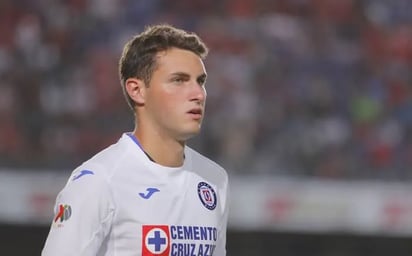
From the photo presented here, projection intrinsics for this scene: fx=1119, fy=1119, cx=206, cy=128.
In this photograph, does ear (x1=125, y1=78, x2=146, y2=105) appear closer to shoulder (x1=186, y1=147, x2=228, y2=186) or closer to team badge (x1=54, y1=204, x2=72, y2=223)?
shoulder (x1=186, y1=147, x2=228, y2=186)

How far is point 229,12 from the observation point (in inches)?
503

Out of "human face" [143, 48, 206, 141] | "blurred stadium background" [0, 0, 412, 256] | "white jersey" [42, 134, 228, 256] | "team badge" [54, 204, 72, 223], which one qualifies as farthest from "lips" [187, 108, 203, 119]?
"blurred stadium background" [0, 0, 412, 256]

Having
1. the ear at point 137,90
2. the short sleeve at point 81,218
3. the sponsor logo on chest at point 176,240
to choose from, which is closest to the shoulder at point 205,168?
the sponsor logo on chest at point 176,240

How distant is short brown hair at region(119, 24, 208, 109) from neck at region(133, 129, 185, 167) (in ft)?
0.47

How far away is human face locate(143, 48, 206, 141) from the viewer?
163 inches

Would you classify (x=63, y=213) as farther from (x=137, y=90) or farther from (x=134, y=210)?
(x=137, y=90)

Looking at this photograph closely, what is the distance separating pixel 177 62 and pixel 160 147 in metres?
0.33

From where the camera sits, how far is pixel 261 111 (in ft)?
36.8

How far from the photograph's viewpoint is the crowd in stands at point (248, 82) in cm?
1055

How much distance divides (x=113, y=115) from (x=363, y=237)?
269cm

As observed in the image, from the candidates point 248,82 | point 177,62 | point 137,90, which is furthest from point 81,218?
point 248,82

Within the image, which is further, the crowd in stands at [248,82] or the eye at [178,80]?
the crowd in stands at [248,82]

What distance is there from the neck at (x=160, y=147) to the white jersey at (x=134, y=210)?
28mm

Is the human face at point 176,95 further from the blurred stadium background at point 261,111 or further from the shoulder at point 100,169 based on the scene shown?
the blurred stadium background at point 261,111
